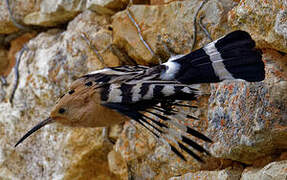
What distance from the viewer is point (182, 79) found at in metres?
1.38

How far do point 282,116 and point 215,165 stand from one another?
1.29 feet

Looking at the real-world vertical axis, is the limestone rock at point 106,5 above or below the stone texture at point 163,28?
above

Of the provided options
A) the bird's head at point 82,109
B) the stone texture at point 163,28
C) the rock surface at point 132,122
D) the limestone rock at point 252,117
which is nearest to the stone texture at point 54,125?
the rock surface at point 132,122

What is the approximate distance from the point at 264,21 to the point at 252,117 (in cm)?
34

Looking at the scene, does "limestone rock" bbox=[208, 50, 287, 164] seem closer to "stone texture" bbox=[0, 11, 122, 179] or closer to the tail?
the tail

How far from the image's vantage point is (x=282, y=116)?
1.40 metres

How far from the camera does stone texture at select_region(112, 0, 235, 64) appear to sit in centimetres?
181

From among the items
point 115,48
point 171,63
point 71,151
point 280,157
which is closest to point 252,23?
point 171,63

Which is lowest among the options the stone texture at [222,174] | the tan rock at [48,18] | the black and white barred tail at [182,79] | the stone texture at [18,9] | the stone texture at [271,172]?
the stone texture at [222,174]

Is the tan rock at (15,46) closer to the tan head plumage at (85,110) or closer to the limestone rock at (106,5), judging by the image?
the limestone rock at (106,5)

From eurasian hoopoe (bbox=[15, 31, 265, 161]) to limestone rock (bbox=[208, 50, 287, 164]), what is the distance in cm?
20

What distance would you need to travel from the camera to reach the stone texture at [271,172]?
134 cm

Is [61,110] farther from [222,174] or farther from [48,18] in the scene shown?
[48,18]

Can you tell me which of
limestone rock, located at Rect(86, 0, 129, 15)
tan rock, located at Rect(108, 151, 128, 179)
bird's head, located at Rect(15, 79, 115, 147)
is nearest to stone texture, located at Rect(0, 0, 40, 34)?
limestone rock, located at Rect(86, 0, 129, 15)
